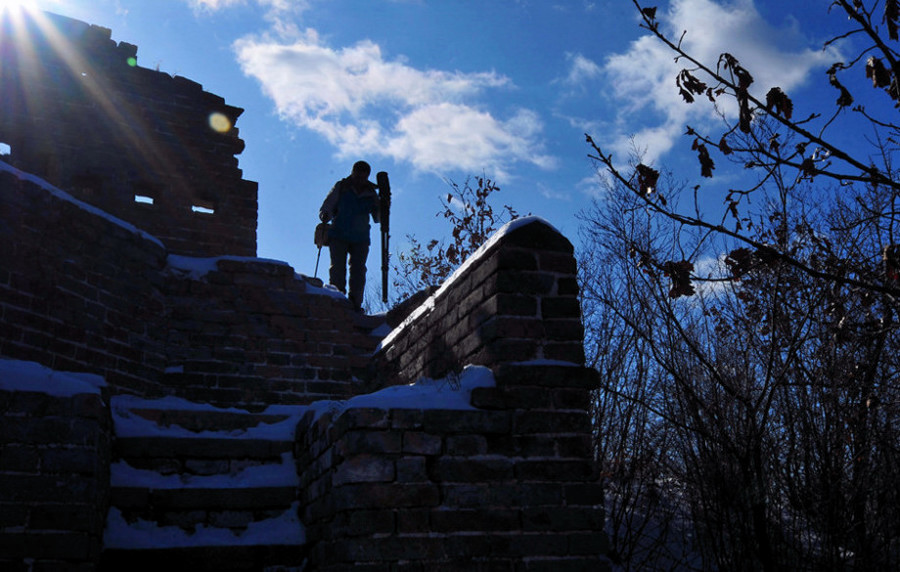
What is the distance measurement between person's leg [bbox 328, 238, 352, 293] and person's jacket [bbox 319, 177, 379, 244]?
8 cm

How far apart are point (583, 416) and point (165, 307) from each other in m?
4.49

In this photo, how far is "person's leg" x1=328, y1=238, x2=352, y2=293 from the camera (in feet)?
30.3

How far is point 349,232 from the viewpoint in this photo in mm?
9219

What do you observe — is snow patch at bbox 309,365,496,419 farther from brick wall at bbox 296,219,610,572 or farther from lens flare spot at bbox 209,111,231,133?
lens flare spot at bbox 209,111,231,133

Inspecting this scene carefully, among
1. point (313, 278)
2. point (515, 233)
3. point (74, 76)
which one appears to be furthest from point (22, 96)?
point (515, 233)

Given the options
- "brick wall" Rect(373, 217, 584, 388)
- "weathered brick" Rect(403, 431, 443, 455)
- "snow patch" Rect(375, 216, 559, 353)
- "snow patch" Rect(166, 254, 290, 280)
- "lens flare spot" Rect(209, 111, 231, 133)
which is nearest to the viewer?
"weathered brick" Rect(403, 431, 443, 455)

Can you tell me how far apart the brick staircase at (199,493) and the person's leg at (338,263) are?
186 inches

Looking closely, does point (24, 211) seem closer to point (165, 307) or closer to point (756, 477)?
point (165, 307)

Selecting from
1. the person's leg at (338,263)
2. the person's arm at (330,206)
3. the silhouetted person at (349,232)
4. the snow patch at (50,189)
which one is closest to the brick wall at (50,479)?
the snow patch at (50,189)

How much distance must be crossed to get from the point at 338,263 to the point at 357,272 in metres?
0.25

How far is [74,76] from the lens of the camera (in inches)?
432

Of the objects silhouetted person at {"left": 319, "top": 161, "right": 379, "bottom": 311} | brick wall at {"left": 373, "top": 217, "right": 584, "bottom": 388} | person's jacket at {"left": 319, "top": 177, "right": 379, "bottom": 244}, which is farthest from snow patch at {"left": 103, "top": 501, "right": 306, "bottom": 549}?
person's jacket at {"left": 319, "top": 177, "right": 379, "bottom": 244}

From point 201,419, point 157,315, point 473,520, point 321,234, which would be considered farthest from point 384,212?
point 473,520

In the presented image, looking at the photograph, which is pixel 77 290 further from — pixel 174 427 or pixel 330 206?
pixel 330 206
